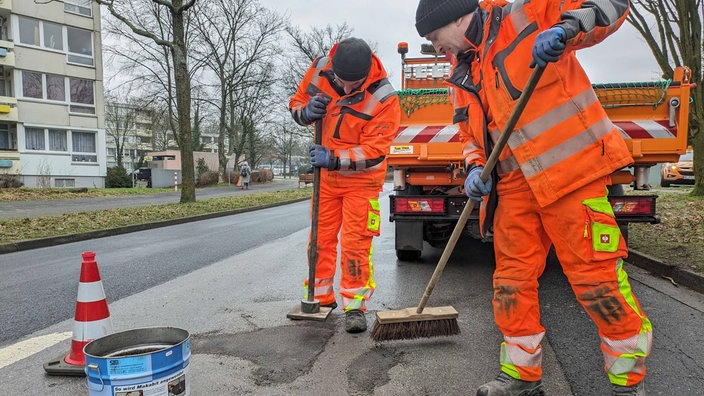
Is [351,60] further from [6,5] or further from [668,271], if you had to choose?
[6,5]

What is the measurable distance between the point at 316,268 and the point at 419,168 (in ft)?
6.75

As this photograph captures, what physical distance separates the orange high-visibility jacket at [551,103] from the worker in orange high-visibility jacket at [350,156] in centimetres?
129

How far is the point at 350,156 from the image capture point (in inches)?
139

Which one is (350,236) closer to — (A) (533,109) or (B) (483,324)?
(B) (483,324)

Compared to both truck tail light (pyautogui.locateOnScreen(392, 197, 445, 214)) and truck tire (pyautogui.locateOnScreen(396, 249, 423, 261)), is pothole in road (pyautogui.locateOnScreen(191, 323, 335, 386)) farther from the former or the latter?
truck tire (pyautogui.locateOnScreen(396, 249, 423, 261))

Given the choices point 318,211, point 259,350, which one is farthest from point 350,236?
point 259,350

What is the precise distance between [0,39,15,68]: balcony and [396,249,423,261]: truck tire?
27.4 m

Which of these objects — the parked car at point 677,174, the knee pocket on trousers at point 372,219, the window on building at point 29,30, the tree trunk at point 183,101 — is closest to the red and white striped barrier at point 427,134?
the knee pocket on trousers at point 372,219

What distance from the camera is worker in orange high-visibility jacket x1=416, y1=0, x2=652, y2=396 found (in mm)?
2078

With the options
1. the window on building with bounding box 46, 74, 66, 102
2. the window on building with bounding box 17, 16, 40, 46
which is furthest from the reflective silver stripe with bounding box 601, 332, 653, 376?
the window on building with bounding box 17, 16, 40, 46

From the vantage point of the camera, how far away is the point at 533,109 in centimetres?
224

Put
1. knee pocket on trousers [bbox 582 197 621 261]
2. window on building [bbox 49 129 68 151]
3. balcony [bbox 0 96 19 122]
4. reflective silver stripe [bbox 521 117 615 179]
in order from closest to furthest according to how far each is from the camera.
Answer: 1. knee pocket on trousers [bbox 582 197 621 261]
2. reflective silver stripe [bbox 521 117 615 179]
3. balcony [bbox 0 96 19 122]
4. window on building [bbox 49 129 68 151]

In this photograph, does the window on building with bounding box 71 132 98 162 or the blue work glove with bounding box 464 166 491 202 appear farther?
the window on building with bounding box 71 132 98 162

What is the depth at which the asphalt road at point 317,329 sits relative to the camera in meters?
2.63
